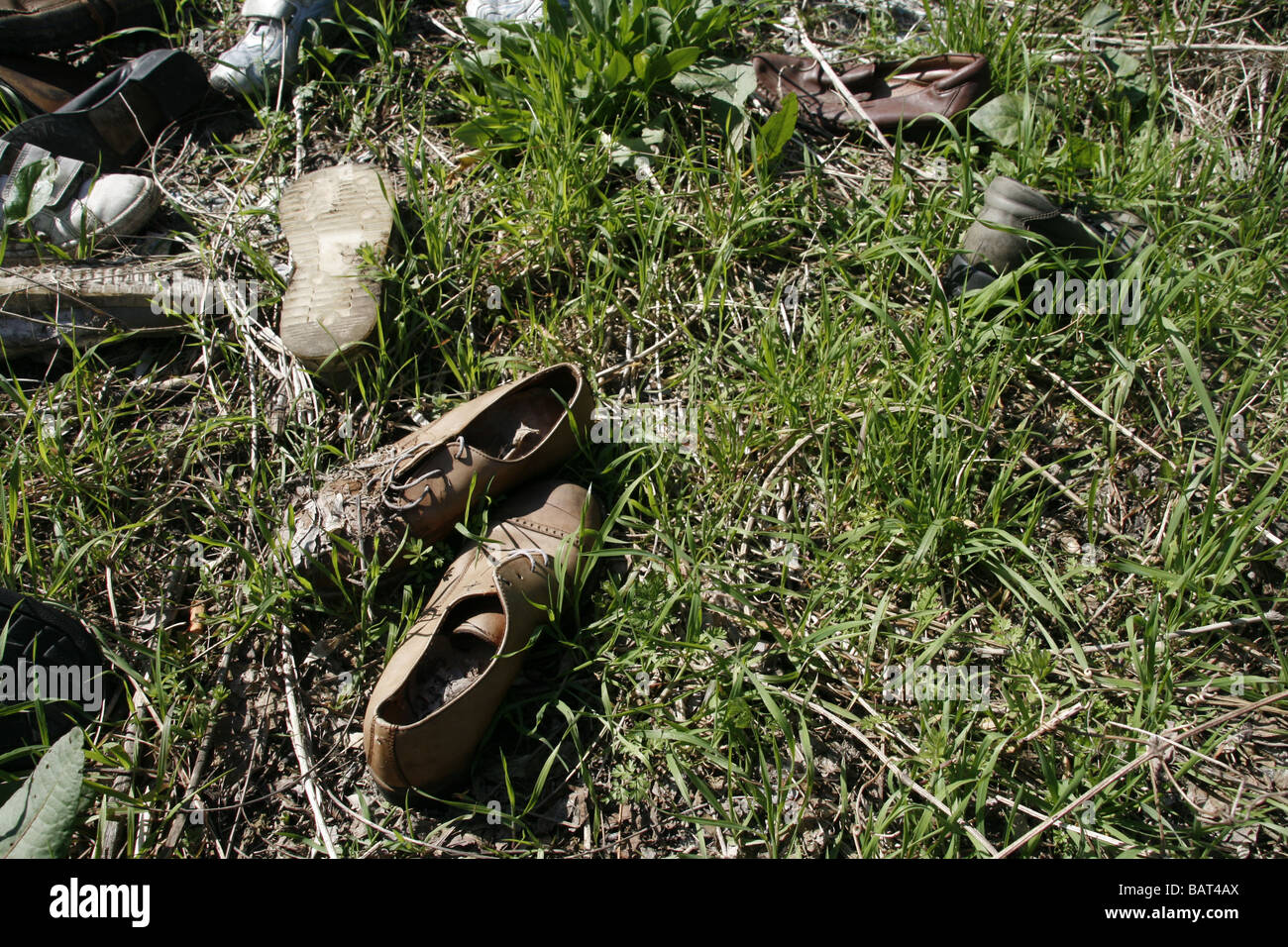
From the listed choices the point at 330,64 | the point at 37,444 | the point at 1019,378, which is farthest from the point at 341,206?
the point at 1019,378

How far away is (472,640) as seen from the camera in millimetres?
1878

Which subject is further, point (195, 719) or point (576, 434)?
point (576, 434)

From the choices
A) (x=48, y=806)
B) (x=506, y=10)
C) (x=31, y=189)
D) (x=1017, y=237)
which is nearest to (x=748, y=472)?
(x=1017, y=237)

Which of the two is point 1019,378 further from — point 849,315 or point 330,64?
point 330,64

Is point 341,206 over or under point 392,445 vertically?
over

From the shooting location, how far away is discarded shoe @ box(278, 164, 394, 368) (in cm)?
211

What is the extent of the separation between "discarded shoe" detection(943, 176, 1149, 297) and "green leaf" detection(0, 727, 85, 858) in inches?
82.9

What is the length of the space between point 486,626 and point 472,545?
0.21 meters

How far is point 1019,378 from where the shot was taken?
216 centimetres
